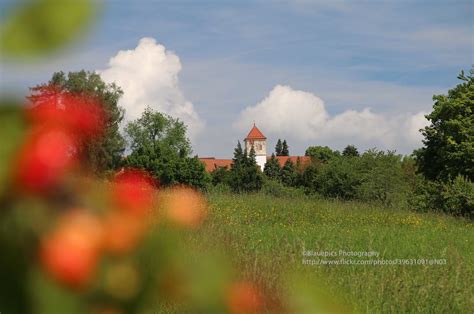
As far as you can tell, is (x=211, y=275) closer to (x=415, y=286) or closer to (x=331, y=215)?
(x=415, y=286)

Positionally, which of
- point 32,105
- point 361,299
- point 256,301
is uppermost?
point 32,105

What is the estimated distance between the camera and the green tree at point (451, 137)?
80.7 feet

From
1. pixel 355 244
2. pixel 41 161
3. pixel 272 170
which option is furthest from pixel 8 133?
pixel 272 170

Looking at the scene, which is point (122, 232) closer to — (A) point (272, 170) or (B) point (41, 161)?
(B) point (41, 161)

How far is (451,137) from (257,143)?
63.4 metres

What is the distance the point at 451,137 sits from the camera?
2519 cm

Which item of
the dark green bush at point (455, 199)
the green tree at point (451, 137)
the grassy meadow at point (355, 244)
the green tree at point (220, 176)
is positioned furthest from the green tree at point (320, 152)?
the grassy meadow at point (355, 244)

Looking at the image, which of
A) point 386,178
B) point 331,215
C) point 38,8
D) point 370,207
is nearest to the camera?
point 38,8

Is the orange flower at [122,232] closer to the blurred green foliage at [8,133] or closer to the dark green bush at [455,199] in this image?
the blurred green foliage at [8,133]

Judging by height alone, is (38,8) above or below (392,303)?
above

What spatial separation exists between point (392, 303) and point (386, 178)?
2056cm

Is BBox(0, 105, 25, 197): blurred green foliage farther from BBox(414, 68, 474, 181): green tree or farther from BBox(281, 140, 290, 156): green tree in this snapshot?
BBox(281, 140, 290, 156): green tree

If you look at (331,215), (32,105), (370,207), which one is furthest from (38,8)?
(370,207)

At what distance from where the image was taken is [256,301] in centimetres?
47
